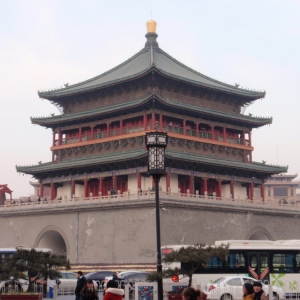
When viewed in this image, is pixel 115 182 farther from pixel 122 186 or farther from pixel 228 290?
pixel 228 290

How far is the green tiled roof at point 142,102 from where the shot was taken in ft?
153

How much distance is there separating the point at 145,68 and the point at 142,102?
15.5 ft

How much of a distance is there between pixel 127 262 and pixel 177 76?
50.0 feet

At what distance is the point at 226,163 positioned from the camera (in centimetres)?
4838

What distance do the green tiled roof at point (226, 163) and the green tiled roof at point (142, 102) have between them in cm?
358

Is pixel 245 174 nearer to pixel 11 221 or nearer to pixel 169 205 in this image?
pixel 169 205

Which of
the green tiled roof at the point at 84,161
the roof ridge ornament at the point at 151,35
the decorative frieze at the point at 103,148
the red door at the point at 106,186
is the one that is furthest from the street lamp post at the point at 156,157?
the roof ridge ornament at the point at 151,35

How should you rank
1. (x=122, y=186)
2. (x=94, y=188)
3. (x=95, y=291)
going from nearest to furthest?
(x=95, y=291), (x=122, y=186), (x=94, y=188)

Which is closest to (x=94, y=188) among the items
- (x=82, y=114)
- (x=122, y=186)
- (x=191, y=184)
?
(x=122, y=186)

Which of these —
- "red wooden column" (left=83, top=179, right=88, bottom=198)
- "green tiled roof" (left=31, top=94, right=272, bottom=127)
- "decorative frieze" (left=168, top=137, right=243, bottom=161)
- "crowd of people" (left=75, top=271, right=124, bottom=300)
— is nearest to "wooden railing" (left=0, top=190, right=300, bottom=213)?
"red wooden column" (left=83, top=179, right=88, bottom=198)

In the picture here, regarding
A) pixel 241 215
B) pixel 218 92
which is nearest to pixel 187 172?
pixel 241 215

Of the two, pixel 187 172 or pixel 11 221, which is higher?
pixel 187 172

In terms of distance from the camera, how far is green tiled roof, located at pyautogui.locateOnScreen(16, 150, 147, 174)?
4512 centimetres

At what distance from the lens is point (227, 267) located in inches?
1230
